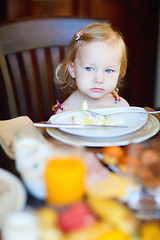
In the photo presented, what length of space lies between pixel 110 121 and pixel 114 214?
55cm

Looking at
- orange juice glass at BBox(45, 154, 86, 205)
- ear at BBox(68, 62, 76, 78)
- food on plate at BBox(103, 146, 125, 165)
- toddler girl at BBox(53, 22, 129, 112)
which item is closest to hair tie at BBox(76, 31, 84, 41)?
toddler girl at BBox(53, 22, 129, 112)

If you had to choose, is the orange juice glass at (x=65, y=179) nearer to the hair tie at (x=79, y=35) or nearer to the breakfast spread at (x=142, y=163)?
the breakfast spread at (x=142, y=163)

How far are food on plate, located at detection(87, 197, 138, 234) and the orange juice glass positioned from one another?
1.1 inches

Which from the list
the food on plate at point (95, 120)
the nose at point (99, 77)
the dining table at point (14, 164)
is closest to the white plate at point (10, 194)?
the dining table at point (14, 164)

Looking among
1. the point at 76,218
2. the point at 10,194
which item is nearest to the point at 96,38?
the point at 10,194

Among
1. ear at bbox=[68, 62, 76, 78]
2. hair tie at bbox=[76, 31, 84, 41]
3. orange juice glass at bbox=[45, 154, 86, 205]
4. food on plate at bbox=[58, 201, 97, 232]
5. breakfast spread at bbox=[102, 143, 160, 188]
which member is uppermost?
hair tie at bbox=[76, 31, 84, 41]

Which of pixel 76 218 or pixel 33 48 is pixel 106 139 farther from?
pixel 33 48

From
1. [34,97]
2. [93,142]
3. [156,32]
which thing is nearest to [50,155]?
[93,142]

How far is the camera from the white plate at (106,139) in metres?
0.89

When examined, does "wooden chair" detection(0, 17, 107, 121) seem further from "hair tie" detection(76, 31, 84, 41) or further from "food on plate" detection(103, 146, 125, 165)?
"food on plate" detection(103, 146, 125, 165)

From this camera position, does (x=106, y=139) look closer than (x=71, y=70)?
Yes

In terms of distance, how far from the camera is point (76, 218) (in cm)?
50

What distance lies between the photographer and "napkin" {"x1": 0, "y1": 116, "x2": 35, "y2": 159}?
2.93 feet

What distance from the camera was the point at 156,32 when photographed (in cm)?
308
